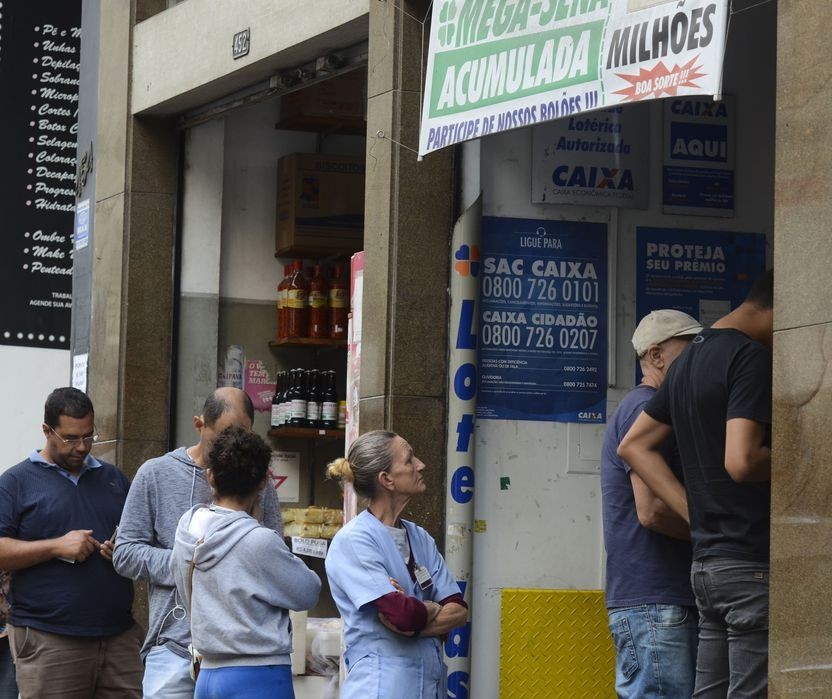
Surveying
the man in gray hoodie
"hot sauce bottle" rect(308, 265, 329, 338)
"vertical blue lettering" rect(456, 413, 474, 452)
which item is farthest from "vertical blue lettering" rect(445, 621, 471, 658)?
"hot sauce bottle" rect(308, 265, 329, 338)

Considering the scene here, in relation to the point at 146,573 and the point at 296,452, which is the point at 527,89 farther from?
the point at 296,452

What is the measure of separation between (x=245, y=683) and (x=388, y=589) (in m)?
0.66

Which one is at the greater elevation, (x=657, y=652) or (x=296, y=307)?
(x=296, y=307)

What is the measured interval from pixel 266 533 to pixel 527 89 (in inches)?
83.0

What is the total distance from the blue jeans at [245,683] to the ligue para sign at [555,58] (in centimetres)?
238

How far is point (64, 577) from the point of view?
7.67 m

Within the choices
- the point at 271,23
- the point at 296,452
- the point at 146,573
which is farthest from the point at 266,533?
the point at 296,452

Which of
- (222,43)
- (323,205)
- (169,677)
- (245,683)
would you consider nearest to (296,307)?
(323,205)

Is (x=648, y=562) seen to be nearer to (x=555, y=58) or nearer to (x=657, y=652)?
(x=657, y=652)

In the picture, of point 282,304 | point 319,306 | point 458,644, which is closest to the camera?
point 458,644

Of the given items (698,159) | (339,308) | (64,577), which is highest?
(698,159)

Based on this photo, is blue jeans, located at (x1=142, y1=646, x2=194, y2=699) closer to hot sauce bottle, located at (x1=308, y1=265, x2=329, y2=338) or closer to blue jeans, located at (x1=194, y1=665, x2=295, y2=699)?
blue jeans, located at (x1=194, y1=665, x2=295, y2=699)

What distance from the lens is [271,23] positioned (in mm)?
9391

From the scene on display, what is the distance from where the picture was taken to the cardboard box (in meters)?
11.0
